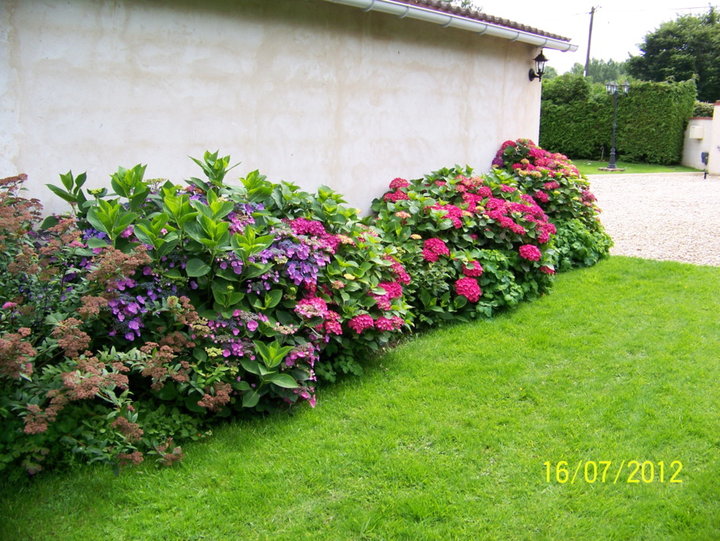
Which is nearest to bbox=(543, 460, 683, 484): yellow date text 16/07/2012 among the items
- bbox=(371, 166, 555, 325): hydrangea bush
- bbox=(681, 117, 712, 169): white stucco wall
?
bbox=(371, 166, 555, 325): hydrangea bush

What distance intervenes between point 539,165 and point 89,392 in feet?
21.9

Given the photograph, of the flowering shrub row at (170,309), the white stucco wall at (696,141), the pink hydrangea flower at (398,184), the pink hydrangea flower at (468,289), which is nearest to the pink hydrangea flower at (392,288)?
the flowering shrub row at (170,309)

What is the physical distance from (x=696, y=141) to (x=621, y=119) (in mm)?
2836

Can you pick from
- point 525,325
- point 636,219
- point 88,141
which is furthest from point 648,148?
point 88,141

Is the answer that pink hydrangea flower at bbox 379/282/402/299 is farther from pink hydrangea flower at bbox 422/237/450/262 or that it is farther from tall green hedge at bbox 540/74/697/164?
tall green hedge at bbox 540/74/697/164

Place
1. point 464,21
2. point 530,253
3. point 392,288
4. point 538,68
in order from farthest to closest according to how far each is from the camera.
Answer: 1. point 538,68
2. point 464,21
3. point 530,253
4. point 392,288

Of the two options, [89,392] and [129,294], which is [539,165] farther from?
[89,392]

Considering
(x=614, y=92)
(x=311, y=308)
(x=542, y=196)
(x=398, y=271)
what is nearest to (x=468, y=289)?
(x=398, y=271)

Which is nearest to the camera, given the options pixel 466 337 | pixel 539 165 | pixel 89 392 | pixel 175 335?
pixel 89 392

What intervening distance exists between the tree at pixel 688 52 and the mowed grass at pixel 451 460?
1368 inches

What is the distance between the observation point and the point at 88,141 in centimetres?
442

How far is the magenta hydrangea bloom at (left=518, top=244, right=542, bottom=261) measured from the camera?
5836mm

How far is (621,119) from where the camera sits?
24109 millimetres

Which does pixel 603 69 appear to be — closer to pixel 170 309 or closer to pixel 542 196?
pixel 542 196
